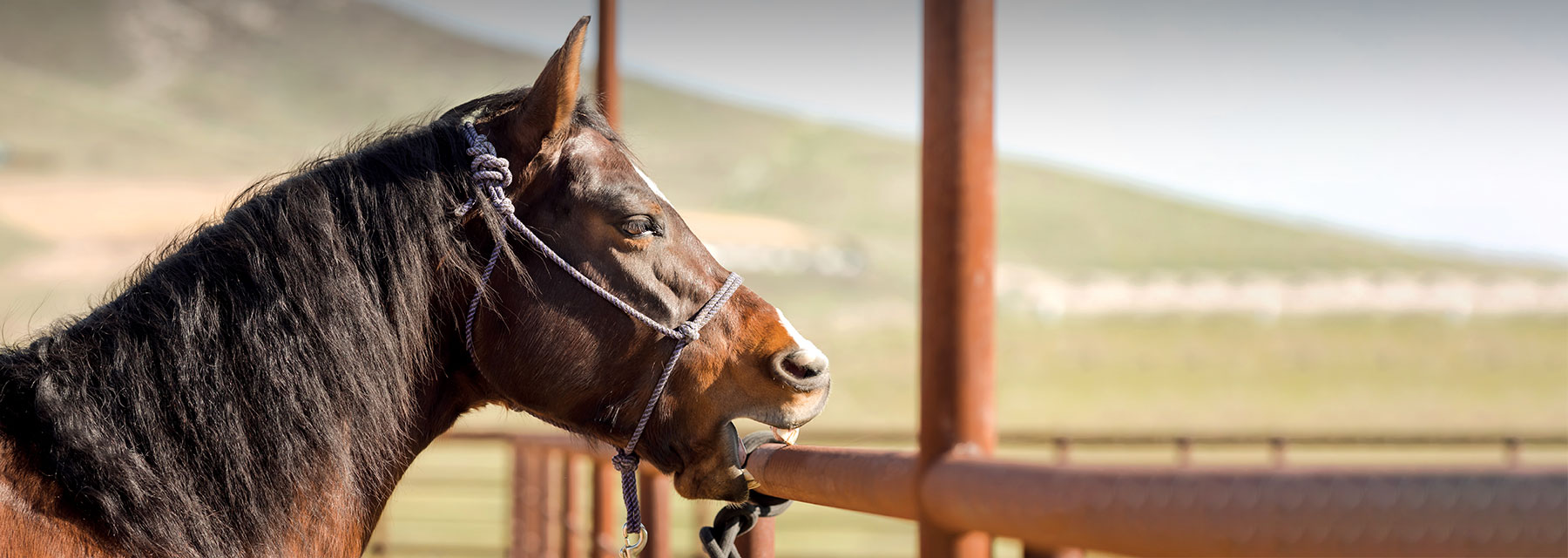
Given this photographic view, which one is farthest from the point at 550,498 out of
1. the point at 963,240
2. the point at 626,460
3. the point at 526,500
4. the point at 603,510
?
the point at 963,240

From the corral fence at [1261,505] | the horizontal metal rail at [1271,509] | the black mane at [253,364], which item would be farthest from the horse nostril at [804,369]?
the horizontal metal rail at [1271,509]

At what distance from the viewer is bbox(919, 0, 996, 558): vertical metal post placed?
0.96m

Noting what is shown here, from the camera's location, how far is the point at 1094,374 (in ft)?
195

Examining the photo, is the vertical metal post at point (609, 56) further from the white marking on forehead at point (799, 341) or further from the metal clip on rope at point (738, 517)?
the metal clip on rope at point (738, 517)

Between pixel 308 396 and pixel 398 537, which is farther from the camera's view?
pixel 398 537

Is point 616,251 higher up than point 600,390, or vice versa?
point 616,251

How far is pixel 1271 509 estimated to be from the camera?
0.64 meters

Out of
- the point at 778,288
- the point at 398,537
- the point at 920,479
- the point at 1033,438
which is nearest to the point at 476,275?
the point at 920,479

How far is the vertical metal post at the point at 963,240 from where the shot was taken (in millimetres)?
963

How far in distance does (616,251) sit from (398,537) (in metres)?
25.0

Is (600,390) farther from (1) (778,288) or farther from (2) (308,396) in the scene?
(1) (778,288)

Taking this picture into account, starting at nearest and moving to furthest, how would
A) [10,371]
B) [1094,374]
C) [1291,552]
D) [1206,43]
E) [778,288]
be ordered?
[1291,552] < [10,371] < [1094,374] < [778,288] < [1206,43]

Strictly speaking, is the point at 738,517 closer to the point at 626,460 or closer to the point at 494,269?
the point at 626,460

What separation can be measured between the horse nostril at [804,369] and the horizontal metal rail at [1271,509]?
3.11 ft
